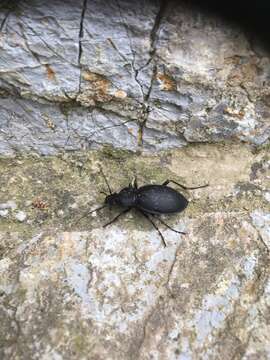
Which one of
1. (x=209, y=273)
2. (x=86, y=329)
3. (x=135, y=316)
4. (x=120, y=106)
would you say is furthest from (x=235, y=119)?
(x=86, y=329)

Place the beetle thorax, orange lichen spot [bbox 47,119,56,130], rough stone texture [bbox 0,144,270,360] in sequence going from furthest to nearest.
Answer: orange lichen spot [bbox 47,119,56,130]
the beetle thorax
rough stone texture [bbox 0,144,270,360]

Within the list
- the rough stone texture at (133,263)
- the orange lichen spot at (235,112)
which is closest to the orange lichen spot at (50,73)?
the rough stone texture at (133,263)

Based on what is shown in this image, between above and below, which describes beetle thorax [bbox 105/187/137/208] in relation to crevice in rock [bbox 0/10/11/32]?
below

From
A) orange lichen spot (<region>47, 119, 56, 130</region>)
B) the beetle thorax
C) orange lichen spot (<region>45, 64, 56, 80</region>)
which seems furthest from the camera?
orange lichen spot (<region>47, 119, 56, 130</region>)

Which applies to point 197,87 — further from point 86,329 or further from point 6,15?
point 86,329

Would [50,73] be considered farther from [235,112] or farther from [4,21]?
[235,112]

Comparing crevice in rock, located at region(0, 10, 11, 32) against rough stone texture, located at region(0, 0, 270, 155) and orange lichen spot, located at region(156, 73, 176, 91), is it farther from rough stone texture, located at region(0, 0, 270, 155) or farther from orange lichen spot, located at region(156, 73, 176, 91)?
orange lichen spot, located at region(156, 73, 176, 91)

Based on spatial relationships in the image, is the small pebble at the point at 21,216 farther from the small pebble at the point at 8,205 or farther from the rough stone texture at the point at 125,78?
the rough stone texture at the point at 125,78

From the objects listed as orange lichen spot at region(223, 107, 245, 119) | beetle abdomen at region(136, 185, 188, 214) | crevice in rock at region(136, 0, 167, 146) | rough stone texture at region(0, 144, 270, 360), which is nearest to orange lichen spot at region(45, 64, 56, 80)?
crevice in rock at region(136, 0, 167, 146)
